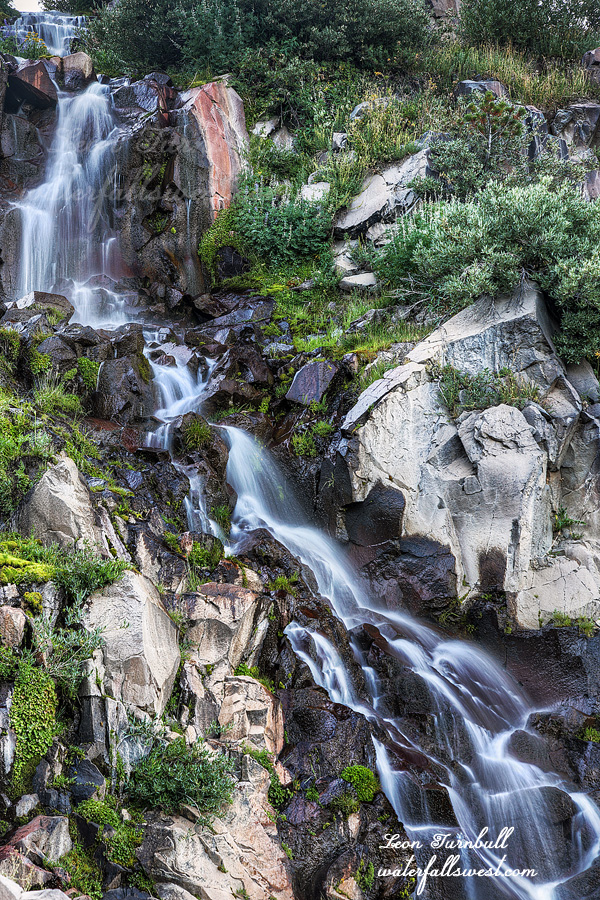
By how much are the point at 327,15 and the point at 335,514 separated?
15.0 m

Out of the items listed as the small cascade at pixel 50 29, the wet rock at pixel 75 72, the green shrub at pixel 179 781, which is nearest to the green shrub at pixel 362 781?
the green shrub at pixel 179 781

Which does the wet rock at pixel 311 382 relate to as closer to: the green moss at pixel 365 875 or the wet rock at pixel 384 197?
the wet rock at pixel 384 197

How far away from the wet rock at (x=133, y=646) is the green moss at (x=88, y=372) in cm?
465

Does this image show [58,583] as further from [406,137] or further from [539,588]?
[406,137]

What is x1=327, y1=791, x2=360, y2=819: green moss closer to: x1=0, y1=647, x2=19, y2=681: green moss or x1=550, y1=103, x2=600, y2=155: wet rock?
x1=0, y1=647, x2=19, y2=681: green moss

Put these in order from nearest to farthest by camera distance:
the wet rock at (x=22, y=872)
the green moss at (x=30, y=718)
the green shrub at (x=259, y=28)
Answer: the wet rock at (x=22, y=872)
the green moss at (x=30, y=718)
the green shrub at (x=259, y=28)

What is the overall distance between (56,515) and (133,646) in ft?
5.10

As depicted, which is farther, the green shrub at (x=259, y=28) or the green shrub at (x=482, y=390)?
the green shrub at (x=259, y=28)

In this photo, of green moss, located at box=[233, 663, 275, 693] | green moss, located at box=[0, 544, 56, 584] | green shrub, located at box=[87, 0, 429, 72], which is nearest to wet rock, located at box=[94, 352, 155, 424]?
green moss, located at box=[0, 544, 56, 584]

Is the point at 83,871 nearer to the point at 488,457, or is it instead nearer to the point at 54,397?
the point at 54,397

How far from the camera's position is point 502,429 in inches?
331

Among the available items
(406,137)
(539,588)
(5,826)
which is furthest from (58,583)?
(406,137)

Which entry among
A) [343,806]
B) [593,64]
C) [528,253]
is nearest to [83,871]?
[343,806]

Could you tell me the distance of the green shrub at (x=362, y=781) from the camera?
18.6ft
